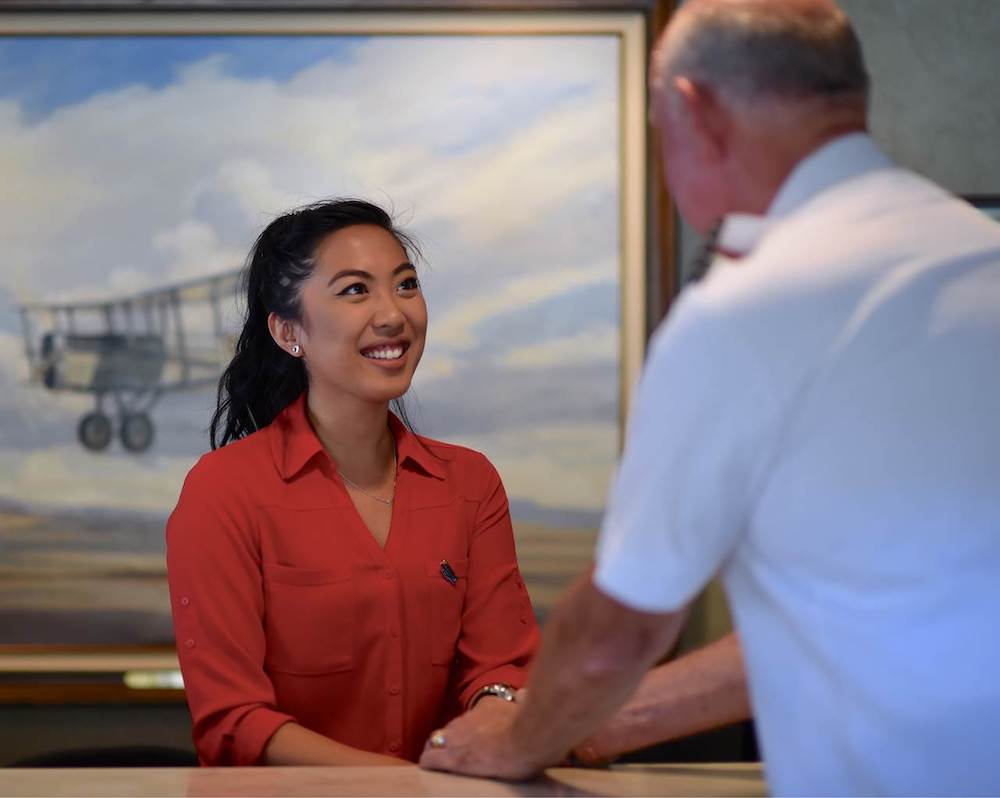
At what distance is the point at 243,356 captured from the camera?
247cm

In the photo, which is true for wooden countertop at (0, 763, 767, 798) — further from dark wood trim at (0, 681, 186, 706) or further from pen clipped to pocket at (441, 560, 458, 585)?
dark wood trim at (0, 681, 186, 706)

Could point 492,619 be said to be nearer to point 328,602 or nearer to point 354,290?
point 328,602

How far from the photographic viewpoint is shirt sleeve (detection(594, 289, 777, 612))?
1.00 metres

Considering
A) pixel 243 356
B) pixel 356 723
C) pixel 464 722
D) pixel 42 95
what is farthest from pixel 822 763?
pixel 42 95

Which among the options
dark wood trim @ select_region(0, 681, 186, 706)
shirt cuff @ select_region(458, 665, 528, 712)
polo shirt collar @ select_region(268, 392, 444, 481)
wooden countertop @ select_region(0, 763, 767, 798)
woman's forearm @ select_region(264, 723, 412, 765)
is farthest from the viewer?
dark wood trim @ select_region(0, 681, 186, 706)

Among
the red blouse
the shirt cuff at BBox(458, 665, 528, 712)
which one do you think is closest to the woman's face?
the red blouse

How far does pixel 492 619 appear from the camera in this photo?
2.18 m

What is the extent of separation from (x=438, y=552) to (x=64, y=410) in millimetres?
1417

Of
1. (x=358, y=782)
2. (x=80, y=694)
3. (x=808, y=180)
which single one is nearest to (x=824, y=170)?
(x=808, y=180)

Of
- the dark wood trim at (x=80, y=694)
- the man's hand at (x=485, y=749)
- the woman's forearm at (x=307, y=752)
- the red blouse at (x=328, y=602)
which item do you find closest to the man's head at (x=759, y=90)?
the man's hand at (x=485, y=749)

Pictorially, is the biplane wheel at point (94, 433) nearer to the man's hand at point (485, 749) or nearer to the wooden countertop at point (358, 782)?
the wooden countertop at point (358, 782)

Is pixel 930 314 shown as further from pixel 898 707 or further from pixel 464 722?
Result: pixel 464 722

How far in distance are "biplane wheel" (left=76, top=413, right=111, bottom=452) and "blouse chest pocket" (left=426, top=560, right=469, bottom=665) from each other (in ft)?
4.37

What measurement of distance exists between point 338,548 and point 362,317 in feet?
1.43
